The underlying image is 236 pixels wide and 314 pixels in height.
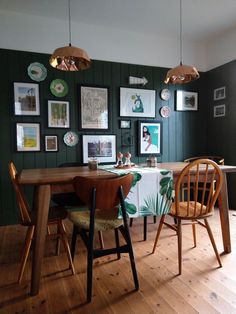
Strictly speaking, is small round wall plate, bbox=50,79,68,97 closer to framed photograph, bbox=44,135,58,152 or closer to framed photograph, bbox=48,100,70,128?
framed photograph, bbox=48,100,70,128

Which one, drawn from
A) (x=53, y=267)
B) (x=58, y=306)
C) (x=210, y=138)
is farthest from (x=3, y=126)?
(x=210, y=138)

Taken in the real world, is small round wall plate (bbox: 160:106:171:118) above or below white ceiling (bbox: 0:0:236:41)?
below

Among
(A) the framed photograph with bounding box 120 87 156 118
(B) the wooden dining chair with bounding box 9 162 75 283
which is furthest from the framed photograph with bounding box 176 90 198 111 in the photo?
(B) the wooden dining chair with bounding box 9 162 75 283

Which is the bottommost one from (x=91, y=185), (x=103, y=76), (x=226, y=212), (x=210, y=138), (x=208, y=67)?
(x=226, y=212)

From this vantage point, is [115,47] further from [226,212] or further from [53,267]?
[53,267]

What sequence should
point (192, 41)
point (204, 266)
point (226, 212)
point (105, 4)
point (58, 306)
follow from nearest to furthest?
point (58, 306) → point (204, 266) → point (226, 212) → point (105, 4) → point (192, 41)

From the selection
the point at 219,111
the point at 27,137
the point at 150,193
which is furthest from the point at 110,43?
the point at 150,193

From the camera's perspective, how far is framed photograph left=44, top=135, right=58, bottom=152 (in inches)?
122

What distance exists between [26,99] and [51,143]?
63 centimetres

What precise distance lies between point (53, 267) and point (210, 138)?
10.5 ft

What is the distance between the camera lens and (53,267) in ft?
6.35

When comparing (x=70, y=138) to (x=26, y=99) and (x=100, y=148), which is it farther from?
(x=26, y=99)

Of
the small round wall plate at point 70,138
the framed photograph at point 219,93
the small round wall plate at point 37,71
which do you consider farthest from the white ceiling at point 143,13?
the small round wall plate at point 70,138

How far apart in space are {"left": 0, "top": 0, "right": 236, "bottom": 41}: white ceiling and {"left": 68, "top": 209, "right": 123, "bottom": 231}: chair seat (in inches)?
96.0
